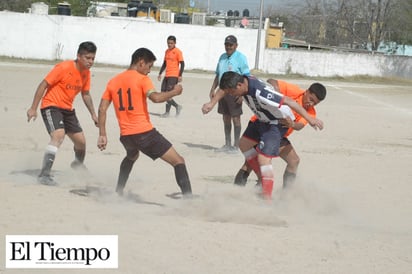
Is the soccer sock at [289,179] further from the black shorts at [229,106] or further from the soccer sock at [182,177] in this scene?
the black shorts at [229,106]

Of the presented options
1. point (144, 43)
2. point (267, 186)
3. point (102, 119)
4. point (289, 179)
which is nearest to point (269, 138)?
point (267, 186)

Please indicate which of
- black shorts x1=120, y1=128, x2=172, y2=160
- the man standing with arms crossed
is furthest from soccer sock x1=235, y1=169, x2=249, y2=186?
the man standing with arms crossed

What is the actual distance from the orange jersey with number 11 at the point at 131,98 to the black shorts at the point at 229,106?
4.39 m

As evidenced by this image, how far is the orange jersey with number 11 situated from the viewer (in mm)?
7086

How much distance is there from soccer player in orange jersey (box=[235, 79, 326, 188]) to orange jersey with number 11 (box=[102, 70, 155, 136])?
1413 millimetres

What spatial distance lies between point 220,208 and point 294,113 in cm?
146

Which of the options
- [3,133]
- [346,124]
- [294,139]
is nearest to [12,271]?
[3,133]

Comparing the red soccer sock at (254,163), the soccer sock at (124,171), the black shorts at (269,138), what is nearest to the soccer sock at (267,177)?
the black shorts at (269,138)

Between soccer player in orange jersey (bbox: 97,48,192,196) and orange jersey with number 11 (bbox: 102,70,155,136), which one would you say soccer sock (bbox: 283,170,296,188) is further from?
orange jersey with number 11 (bbox: 102,70,155,136)

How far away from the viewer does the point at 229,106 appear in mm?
11500

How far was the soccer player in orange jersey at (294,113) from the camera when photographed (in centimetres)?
759

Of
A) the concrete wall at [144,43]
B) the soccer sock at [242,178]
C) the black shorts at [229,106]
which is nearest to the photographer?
the soccer sock at [242,178]

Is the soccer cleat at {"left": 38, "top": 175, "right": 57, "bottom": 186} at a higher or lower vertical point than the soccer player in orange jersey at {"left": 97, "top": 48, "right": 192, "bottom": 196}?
lower

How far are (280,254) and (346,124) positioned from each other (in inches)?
432
